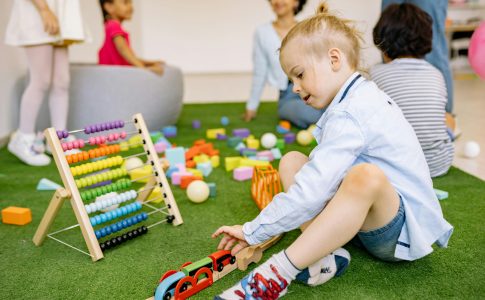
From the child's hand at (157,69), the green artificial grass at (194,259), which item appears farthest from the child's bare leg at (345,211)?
the child's hand at (157,69)

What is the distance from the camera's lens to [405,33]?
174 centimetres

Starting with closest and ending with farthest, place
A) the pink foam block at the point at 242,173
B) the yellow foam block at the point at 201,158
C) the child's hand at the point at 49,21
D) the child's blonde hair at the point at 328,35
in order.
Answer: the child's blonde hair at the point at 328,35
the pink foam block at the point at 242,173
the child's hand at the point at 49,21
the yellow foam block at the point at 201,158

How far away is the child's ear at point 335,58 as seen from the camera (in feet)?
3.34

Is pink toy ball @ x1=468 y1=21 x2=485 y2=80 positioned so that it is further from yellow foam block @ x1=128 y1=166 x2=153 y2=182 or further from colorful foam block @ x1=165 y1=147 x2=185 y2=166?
yellow foam block @ x1=128 y1=166 x2=153 y2=182

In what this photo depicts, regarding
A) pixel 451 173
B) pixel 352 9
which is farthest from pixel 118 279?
pixel 352 9

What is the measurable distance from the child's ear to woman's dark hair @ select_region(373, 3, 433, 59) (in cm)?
79

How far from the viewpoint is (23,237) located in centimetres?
139

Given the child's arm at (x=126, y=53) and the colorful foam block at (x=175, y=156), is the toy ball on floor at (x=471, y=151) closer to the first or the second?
the colorful foam block at (x=175, y=156)

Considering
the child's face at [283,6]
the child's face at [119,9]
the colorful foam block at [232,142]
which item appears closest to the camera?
the colorful foam block at [232,142]

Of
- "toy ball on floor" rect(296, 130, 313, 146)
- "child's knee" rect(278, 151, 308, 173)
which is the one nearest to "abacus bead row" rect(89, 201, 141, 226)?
"child's knee" rect(278, 151, 308, 173)

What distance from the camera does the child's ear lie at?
3.34 ft

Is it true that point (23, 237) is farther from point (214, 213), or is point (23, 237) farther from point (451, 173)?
point (451, 173)

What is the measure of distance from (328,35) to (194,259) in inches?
27.3

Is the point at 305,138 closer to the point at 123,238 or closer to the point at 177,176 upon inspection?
the point at 177,176
